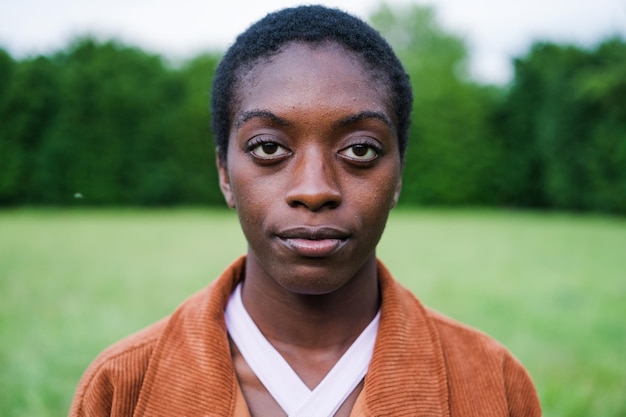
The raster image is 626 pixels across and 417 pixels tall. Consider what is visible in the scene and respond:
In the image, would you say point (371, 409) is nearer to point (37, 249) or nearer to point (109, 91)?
point (37, 249)

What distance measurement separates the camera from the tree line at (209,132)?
1830 centimetres

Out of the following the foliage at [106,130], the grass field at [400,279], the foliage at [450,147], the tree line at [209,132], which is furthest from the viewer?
the foliage at [450,147]

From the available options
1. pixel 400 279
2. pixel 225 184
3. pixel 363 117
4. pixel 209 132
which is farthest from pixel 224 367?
pixel 209 132

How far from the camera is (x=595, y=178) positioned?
2103 cm

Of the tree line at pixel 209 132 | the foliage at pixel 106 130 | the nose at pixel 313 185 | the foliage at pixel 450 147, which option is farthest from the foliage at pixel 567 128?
the nose at pixel 313 185

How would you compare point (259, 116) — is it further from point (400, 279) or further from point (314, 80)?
point (400, 279)

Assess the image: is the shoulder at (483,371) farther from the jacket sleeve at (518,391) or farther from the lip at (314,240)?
the lip at (314,240)

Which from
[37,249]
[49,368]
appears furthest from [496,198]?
[49,368]

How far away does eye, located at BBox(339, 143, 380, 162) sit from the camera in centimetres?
176

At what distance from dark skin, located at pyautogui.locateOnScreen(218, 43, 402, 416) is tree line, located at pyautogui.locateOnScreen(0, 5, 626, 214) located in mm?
15365

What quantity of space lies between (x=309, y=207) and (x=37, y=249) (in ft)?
33.9

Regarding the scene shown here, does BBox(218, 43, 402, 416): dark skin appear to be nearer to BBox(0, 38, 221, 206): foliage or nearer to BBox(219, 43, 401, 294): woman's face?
BBox(219, 43, 401, 294): woman's face

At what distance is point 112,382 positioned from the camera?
1821 millimetres

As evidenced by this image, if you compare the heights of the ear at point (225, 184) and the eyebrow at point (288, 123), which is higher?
the eyebrow at point (288, 123)
